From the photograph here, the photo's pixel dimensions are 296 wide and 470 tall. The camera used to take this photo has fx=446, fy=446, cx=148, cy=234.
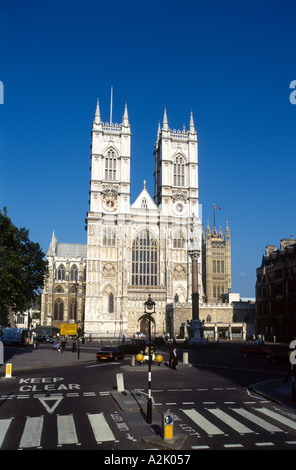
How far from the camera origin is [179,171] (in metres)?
83.5

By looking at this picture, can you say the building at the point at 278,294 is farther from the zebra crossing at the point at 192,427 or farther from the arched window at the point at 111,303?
the zebra crossing at the point at 192,427

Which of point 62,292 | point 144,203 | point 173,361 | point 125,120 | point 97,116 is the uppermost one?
point 97,116

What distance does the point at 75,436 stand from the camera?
12.1 metres

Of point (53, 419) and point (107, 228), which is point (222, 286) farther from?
point (53, 419)

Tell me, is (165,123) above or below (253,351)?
above

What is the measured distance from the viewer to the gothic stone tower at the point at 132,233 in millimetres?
75750

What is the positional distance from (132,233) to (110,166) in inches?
514

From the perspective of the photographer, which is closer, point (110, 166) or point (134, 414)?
point (134, 414)

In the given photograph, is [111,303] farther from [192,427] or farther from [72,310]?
[192,427]

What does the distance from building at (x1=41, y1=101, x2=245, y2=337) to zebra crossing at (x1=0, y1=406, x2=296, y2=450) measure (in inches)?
2265

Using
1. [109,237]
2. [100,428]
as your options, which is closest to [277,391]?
[100,428]

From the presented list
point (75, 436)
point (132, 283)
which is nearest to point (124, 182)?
point (132, 283)

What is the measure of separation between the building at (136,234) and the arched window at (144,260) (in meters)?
0.18

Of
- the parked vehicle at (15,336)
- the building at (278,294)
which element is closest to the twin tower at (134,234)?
the building at (278,294)
